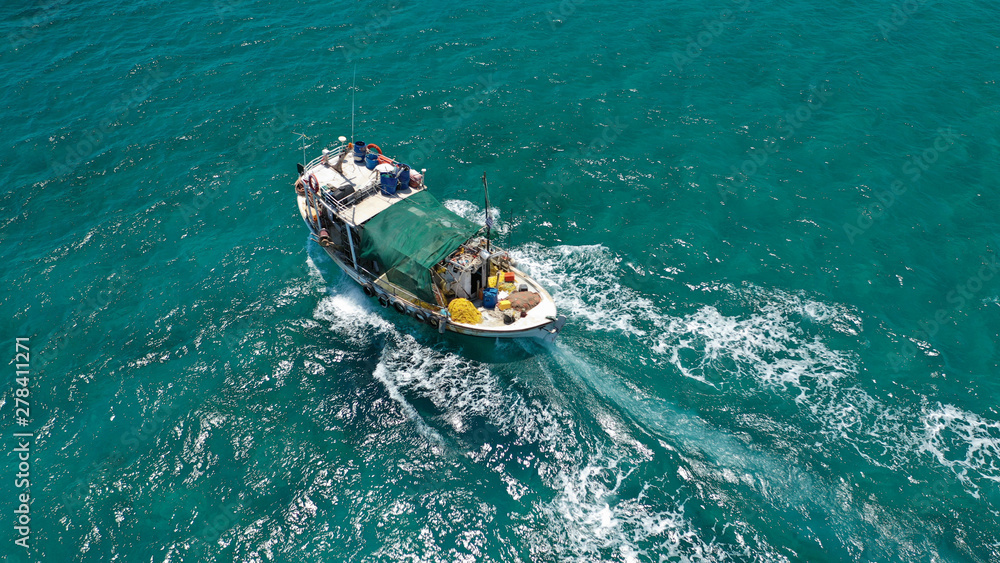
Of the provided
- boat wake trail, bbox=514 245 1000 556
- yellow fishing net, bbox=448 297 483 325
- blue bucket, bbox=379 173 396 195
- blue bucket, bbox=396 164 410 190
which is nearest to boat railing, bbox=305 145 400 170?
blue bucket, bbox=396 164 410 190

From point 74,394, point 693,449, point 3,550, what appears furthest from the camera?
point 74,394

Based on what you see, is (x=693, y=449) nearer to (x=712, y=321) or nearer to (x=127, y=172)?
(x=712, y=321)

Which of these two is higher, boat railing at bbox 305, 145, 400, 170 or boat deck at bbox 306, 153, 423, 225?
boat railing at bbox 305, 145, 400, 170

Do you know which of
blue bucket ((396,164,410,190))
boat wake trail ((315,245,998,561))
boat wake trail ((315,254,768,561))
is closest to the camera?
boat wake trail ((315,254,768,561))

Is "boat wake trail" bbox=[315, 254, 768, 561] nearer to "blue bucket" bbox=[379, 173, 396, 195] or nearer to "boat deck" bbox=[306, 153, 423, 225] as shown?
"boat deck" bbox=[306, 153, 423, 225]

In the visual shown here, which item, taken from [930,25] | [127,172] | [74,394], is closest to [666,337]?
[74,394]

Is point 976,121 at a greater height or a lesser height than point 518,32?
lesser
